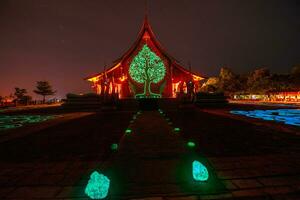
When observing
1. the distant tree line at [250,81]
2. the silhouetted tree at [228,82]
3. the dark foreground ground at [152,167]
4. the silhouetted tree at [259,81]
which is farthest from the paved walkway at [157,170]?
the silhouetted tree at [228,82]

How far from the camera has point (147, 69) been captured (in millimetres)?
28531

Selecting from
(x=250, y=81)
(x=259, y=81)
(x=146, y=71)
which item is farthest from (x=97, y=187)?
(x=250, y=81)

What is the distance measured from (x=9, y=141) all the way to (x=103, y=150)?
12.1ft

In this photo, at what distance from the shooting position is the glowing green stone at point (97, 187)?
10.2 ft

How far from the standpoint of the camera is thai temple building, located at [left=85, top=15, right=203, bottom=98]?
93.8 feet

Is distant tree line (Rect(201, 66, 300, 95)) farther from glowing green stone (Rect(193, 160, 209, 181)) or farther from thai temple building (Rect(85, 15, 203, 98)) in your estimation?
glowing green stone (Rect(193, 160, 209, 181))

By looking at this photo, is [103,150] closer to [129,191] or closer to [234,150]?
[129,191]

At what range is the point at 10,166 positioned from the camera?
4621 mm

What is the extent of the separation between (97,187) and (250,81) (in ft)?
249

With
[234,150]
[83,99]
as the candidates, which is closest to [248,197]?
[234,150]

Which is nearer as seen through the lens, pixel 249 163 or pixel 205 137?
pixel 249 163

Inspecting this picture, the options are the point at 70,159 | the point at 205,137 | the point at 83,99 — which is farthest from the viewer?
the point at 83,99

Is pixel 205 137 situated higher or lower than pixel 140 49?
lower

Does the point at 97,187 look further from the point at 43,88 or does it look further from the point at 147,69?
the point at 43,88
